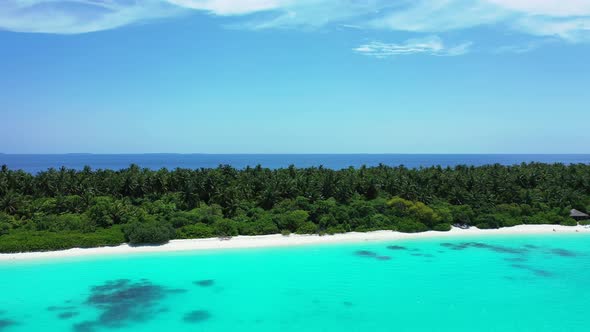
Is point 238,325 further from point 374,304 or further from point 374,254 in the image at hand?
point 374,254

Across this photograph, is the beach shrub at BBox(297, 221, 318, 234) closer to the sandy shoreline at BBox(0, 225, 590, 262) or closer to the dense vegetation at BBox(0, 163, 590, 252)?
the dense vegetation at BBox(0, 163, 590, 252)

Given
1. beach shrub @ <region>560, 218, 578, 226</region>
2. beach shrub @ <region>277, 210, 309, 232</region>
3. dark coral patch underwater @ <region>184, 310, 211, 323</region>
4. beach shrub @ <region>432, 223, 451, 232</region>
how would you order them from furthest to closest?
beach shrub @ <region>560, 218, 578, 226</region> < beach shrub @ <region>432, 223, 451, 232</region> < beach shrub @ <region>277, 210, 309, 232</region> < dark coral patch underwater @ <region>184, 310, 211, 323</region>

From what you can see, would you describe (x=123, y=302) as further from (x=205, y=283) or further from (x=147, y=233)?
(x=147, y=233)

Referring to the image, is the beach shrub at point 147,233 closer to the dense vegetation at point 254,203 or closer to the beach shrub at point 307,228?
the dense vegetation at point 254,203

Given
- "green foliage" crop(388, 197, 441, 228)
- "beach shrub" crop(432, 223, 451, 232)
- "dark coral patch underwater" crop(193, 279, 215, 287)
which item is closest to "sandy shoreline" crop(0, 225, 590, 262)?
"beach shrub" crop(432, 223, 451, 232)

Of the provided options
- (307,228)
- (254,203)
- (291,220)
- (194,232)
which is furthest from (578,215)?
(194,232)

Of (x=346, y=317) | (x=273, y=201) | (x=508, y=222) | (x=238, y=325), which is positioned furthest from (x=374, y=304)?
(x=508, y=222)
